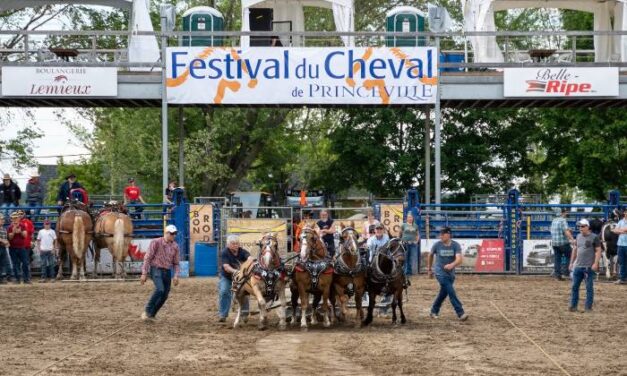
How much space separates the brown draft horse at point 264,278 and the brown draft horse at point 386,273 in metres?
1.50

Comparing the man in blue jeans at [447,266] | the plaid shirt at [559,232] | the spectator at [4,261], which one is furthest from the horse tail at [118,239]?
the man in blue jeans at [447,266]

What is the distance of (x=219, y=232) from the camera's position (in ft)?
105

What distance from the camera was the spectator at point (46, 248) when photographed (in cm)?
2936

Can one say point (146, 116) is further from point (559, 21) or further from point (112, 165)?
point (559, 21)

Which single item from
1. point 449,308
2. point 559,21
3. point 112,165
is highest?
point 559,21

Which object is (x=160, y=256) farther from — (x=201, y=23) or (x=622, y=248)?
(x=201, y=23)

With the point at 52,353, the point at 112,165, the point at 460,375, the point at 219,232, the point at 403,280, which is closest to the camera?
the point at 460,375

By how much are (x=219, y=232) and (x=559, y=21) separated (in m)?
28.4

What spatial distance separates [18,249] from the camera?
2905cm

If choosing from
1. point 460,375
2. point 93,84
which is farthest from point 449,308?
point 93,84

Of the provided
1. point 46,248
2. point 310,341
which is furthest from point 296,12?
point 310,341

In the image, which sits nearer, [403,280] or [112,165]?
[403,280]

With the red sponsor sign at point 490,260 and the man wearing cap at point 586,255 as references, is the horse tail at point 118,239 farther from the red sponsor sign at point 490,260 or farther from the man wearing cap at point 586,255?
the man wearing cap at point 586,255

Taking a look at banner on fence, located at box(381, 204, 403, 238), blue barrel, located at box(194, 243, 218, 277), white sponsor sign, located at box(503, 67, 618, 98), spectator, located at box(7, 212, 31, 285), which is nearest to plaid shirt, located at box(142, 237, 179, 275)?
spectator, located at box(7, 212, 31, 285)
